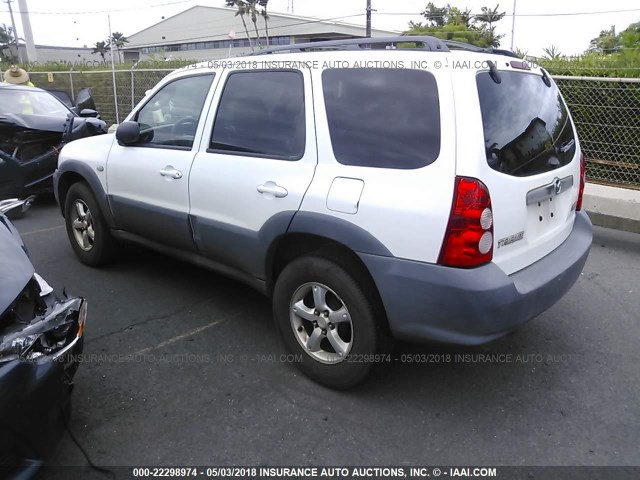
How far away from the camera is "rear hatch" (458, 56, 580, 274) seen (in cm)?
253

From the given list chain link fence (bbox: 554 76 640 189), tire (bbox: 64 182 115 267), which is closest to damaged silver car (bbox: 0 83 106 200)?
tire (bbox: 64 182 115 267)

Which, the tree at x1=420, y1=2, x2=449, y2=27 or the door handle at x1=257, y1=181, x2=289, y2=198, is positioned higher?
the tree at x1=420, y1=2, x2=449, y2=27

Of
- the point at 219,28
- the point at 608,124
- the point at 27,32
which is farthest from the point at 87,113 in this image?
the point at 219,28

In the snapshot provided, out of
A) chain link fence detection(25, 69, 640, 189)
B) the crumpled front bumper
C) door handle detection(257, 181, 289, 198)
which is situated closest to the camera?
the crumpled front bumper

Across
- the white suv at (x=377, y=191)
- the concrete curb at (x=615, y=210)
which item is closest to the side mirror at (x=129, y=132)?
the white suv at (x=377, y=191)

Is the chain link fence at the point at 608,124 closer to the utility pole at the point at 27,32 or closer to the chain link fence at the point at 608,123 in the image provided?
the chain link fence at the point at 608,123

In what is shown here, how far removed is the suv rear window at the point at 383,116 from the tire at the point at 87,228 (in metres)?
2.68

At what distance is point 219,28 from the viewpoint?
221 feet

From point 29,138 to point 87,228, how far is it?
331cm

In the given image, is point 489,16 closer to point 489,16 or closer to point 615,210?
point 489,16

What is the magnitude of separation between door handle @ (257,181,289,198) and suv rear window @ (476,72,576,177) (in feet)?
3.72

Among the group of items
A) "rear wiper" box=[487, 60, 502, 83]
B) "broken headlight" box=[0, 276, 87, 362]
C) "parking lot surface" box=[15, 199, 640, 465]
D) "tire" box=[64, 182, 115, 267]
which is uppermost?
"rear wiper" box=[487, 60, 502, 83]

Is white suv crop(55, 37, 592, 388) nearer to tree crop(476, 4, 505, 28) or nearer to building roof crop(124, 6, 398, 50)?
tree crop(476, 4, 505, 28)

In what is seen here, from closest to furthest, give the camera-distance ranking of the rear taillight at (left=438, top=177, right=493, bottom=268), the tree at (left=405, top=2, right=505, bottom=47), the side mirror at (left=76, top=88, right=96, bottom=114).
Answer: the rear taillight at (left=438, top=177, right=493, bottom=268) < the side mirror at (left=76, top=88, right=96, bottom=114) < the tree at (left=405, top=2, right=505, bottom=47)
